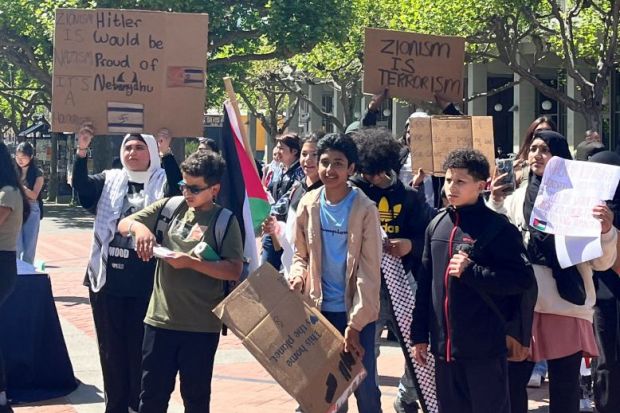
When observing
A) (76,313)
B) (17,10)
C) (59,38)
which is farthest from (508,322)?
(17,10)

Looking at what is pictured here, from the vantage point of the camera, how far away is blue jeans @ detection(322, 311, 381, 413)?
5660mm

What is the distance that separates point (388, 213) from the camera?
6336 mm

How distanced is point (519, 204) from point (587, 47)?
76.2 ft

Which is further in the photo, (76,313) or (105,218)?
(76,313)

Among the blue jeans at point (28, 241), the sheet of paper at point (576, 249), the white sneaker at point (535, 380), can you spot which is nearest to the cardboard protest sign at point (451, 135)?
the sheet of paper at point (576, 249)

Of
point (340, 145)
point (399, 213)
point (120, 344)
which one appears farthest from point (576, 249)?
point (120, 344)

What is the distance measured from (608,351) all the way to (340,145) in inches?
81.4

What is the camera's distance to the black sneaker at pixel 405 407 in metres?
6.89

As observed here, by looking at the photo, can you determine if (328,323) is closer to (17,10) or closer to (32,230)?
(32,230)

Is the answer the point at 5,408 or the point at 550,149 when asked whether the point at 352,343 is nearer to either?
the point at 550,149

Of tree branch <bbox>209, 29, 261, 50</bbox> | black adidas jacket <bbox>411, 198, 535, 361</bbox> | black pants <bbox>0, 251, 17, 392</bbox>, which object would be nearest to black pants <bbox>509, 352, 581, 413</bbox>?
black adidas jacket <bbox>411, 198, 535, 361</bbox>

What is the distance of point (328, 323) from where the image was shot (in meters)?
5.40

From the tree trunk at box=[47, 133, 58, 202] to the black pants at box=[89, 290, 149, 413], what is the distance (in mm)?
32294

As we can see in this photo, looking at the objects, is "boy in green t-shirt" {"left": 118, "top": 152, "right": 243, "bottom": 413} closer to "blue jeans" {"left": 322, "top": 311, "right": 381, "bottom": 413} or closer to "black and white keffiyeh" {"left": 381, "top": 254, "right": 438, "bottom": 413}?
"blue jeans" {"left": 322, "top": 311, "right": 381, "bottom": 413}
